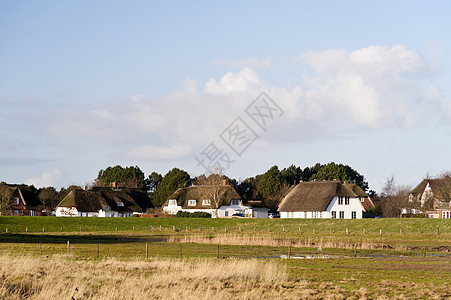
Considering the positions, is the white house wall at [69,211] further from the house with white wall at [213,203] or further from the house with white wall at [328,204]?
the house with white wall at [328,204]

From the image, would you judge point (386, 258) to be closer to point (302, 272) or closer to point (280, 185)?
point (302, 272)

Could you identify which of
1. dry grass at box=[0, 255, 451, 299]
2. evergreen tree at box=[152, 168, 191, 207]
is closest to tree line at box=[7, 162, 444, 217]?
evergreen tree at box=[152, 168, 191, 207]

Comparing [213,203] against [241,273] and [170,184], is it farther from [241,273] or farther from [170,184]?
[241,273]

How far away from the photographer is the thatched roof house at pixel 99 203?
401 ft

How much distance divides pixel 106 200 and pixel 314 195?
45.4 metres

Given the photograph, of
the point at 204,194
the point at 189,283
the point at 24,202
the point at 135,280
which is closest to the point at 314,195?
the point at 204,194

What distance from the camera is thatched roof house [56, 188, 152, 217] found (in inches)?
4815

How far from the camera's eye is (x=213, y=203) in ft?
415

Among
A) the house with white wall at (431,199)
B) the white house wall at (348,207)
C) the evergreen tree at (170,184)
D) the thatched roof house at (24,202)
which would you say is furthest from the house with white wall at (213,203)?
the thatched roof house at (24,202)

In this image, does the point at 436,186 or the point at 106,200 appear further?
the point at 106,200

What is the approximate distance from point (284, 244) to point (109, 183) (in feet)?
402

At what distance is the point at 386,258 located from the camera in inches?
1809

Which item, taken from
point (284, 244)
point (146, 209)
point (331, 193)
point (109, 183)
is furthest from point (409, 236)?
point (109, 183)

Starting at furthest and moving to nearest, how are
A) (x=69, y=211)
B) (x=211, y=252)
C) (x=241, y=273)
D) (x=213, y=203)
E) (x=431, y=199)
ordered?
1. (x=213, y=203)
2. (x=69, y=211)
3. (x=431, y=199)
4. (x=211, y=252)
5. (x=241, y=273)
